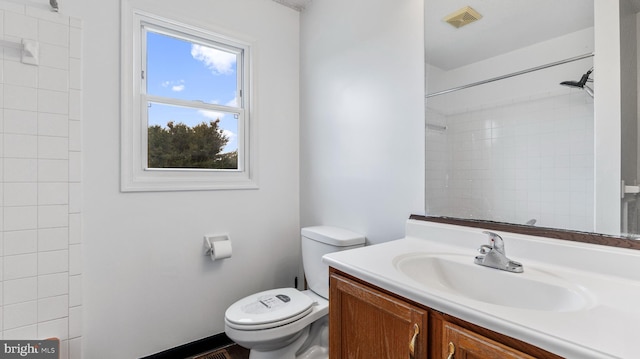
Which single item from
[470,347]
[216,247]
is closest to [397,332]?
[470,347]

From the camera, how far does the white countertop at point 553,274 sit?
1.74 feet

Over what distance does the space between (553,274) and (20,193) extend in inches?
85.3

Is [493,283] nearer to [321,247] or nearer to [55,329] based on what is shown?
[321,247]

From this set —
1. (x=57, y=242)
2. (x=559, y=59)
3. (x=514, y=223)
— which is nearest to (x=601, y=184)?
(x=514, y=223)

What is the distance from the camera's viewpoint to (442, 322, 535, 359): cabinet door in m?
0.60

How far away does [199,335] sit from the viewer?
1802 mm

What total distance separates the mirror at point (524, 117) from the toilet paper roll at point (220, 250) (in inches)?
47.2

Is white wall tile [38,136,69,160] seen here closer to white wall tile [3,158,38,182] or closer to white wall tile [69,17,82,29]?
white wall tile [3,158,38,182]

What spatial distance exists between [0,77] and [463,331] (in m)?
2.04

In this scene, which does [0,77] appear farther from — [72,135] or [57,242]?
[57,242]

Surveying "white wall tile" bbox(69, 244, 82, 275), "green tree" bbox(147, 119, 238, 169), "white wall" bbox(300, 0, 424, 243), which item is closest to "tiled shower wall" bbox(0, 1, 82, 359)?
"white wall tile" bbox(69, 244, 82, 275)

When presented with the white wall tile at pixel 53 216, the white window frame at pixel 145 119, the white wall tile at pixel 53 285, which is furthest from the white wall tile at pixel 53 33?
the white wall tile at pixel 53 285

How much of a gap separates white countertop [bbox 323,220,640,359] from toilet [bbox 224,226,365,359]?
0.52 metres

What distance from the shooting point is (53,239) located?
1.39 m
